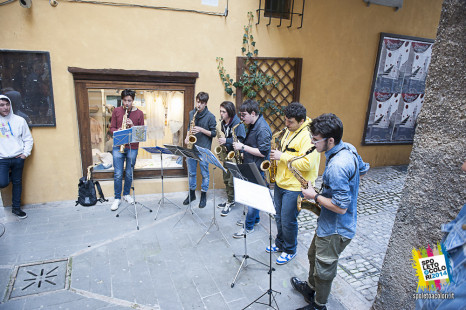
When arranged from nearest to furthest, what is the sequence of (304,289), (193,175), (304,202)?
(304,202) → (304,289) → (193,175)

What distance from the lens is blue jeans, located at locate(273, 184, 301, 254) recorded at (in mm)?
3542

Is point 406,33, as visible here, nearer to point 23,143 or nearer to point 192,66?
point 192,66

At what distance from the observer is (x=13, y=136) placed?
A: 454cm

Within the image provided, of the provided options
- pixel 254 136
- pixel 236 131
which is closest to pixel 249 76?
pixel 236 131

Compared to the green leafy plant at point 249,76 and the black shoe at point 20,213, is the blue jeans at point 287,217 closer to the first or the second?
the green leafy plant at point 249,76

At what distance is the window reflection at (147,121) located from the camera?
538cm

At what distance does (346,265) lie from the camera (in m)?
3.92

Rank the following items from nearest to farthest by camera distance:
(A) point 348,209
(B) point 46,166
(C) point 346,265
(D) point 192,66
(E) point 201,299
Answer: (A) point 348,209 < (E) point 201,299 < (C) point 346,265 < (B) point 46,166 < (D) point 192,66

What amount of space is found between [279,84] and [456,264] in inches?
191

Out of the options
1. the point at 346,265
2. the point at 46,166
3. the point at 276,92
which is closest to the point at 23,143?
the point at 46,166

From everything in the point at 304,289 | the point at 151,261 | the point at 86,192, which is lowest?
the point at 151,261

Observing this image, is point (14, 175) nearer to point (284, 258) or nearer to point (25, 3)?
point (25, 3)

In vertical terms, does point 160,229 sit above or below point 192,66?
below

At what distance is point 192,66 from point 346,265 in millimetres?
4158
